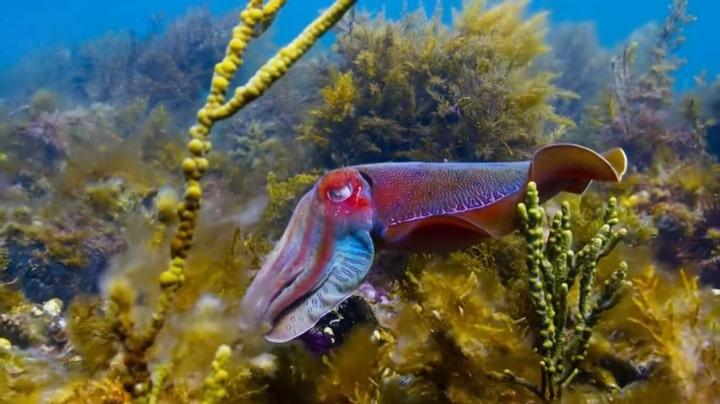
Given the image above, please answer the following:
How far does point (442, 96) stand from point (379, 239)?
14.1ft

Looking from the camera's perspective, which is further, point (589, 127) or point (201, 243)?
point (589, 127)

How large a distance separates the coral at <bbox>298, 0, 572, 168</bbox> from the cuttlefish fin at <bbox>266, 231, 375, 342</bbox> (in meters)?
3.97

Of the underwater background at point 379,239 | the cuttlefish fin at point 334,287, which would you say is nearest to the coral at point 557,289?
the underwater background at point 379,239

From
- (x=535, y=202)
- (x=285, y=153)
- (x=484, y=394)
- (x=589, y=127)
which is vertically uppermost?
(x=589, y=127)

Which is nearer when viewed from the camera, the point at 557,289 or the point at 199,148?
the point at 199,148

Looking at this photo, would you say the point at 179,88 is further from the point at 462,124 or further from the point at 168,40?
the point at 462,124

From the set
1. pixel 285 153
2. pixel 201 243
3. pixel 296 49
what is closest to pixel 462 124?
pixel 285 153

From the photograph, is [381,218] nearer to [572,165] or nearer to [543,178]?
[543,178]

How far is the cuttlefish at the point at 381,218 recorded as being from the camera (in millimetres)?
2320

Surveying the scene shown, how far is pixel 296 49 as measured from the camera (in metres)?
1.47

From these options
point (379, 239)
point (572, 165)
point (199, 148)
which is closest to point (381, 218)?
point (379, 239)

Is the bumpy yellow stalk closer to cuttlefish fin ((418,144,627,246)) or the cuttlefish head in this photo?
the cuttlefish head

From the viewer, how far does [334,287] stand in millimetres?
2365

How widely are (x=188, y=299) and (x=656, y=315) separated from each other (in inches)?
87.2
